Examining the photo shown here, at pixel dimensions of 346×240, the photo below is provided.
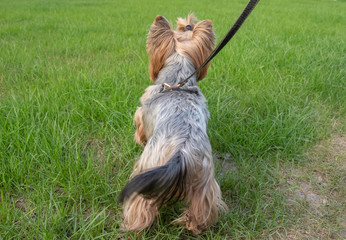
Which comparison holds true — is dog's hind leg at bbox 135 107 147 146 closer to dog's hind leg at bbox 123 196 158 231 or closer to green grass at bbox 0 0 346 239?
green grass at bbox 0 0 346 239

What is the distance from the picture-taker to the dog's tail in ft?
5.52

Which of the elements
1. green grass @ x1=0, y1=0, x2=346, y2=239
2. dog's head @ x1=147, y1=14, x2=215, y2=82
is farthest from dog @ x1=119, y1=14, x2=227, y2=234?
green grass @ x1=0, y1=0, x2=346, y2=239

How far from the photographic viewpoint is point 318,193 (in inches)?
111

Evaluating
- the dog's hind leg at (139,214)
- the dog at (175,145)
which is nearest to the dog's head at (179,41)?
the dog at (175,145)

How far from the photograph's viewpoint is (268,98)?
4.05m

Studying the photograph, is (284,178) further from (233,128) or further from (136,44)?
(136,44)

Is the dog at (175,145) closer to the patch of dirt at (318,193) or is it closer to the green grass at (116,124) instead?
the green grass at (116,124)

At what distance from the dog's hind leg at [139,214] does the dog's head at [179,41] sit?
1.41 m

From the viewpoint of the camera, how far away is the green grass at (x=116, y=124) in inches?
94.7

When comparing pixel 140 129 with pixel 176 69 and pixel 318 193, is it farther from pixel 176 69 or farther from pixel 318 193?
pixel 318 193

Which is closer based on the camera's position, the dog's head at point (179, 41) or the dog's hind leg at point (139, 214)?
the dog's hind leg at point (139, 214)

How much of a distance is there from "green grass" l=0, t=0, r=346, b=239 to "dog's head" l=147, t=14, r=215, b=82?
39.2 inches

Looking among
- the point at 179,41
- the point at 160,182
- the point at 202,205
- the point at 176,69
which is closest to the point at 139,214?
the point at 202,205

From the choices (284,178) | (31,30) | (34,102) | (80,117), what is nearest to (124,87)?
(80,117)
